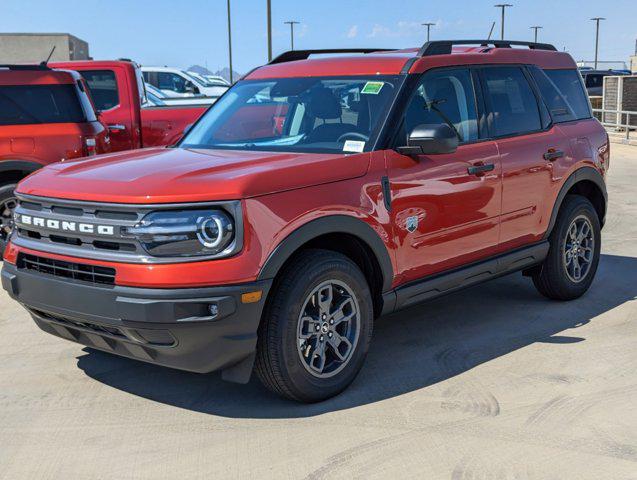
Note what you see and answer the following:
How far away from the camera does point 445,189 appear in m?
4.96

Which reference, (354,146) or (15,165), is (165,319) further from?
(15,165)

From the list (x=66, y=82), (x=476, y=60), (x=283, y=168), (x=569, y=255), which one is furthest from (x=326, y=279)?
(x=66, y=82)

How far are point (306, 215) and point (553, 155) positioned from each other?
2.53 meters

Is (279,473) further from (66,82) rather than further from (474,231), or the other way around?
(66,82)

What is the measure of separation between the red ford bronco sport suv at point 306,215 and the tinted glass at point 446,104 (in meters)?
0.01

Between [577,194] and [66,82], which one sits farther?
[66,82]

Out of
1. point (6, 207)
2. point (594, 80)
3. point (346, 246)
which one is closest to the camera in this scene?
point (346, 246)

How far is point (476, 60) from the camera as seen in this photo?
5527 mm

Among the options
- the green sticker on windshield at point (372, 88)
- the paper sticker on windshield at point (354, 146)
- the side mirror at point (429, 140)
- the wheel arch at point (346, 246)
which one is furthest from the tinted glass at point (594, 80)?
the wheel arch at point (346, 246)

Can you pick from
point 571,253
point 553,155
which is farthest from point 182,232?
point 571,253

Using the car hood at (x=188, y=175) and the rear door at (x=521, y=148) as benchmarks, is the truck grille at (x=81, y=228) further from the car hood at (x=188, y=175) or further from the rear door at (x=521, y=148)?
the rear door at (x=521, y=148)

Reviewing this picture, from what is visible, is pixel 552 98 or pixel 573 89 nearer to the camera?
pixel 552 98

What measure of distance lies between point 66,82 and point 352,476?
6.34m

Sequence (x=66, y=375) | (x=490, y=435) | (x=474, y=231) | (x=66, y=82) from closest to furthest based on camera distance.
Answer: (x=490, y=435) → (x=66, y=375) → (x=474, y=231) → (x=66, y=82)
